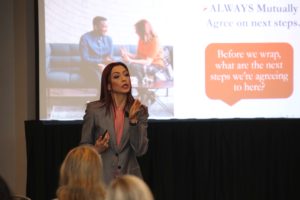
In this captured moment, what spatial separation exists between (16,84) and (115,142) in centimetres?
201

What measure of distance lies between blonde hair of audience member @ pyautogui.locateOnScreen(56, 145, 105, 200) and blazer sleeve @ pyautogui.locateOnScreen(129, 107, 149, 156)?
66 centimetres

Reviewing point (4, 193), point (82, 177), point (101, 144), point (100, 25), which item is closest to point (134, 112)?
point (101, 144)

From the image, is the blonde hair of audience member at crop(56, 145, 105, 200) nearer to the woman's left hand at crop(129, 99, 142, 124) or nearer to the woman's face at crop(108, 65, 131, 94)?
the woman's left hand at crop(129, 99, 142, 124)

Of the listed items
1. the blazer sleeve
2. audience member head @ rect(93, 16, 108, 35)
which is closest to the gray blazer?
the blazer sleeve

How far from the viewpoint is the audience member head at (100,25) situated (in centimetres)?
444

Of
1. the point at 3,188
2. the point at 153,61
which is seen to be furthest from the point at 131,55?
the point at 3,188

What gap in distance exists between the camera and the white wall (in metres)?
4.45

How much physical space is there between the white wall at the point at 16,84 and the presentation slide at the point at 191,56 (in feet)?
0.55

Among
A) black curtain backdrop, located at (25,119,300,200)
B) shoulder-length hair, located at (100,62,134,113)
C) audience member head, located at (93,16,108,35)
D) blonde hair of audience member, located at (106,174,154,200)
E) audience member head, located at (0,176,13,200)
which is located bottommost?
black curtain backdrop, located at (25,119,300,200)

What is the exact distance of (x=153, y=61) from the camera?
4504 mm

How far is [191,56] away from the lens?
4.53 metres

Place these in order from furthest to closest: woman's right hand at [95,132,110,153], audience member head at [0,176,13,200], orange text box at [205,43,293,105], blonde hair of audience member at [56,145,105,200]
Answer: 1. orange text box at [205,43,293,105]
2. woman's right hand at [95,132,110,153]
3. blonde hair of audience member at [56,145,105,200]
4. audience member head at [0,176,13,200]

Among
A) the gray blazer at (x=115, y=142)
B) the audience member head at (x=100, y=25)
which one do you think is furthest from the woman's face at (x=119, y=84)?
the audience member head at (x=100, y=25)

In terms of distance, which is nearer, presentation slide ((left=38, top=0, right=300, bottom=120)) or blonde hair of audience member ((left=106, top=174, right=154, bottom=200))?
blonde hair of audience member ((left=106, top=174, right=154, bottom=200))
